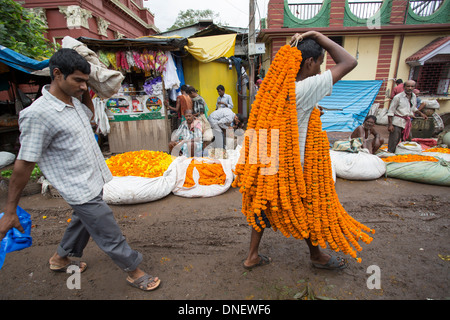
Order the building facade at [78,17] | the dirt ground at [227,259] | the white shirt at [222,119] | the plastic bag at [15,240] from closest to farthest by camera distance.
→ 1. the plastic bag at [15,240]
2. the dirt ground at [227,259]
3. the white shirt at [222,119]
4. the building facade at [78,17]

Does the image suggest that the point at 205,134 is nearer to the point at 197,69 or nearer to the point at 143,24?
the point at 197,69

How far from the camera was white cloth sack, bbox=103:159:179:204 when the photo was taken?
11.8 ft

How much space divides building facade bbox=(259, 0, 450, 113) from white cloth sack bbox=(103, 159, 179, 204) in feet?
31.0

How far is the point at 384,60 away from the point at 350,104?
19.4 ft

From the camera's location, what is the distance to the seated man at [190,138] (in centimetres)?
508

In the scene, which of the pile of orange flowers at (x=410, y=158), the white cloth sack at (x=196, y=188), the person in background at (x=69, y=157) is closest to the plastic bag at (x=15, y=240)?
the person in background at (x=69, y=157)

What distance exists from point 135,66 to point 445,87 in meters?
13.4

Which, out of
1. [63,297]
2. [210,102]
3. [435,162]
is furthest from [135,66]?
[435,162]

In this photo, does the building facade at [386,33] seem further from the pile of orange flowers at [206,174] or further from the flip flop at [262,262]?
the flip flop at [262,262]

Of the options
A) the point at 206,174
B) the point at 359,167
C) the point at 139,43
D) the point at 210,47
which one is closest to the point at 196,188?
the point at 206,174

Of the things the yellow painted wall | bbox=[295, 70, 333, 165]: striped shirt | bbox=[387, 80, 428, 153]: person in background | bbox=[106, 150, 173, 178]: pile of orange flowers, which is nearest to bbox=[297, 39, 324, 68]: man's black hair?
bbox=[295, 70, 333, 165]: striped shirt

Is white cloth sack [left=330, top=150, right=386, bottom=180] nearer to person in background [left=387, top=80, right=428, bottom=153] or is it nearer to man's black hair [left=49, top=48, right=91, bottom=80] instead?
person in background [left=387, top=80, right=428, bottom=153]

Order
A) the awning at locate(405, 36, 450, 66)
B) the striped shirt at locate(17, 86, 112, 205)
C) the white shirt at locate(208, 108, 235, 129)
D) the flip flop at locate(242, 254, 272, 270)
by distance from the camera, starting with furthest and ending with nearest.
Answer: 1. the awning at locate(405, 36, 450, 66)
2. the white shirt at locate(208, 108, 235, 129)
3. the flip flop at locate(242, 254, 272, 270)
4. the striped shirt at locate(17, 86, 112, 205)

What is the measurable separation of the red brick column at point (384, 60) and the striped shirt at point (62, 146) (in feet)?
42.2
